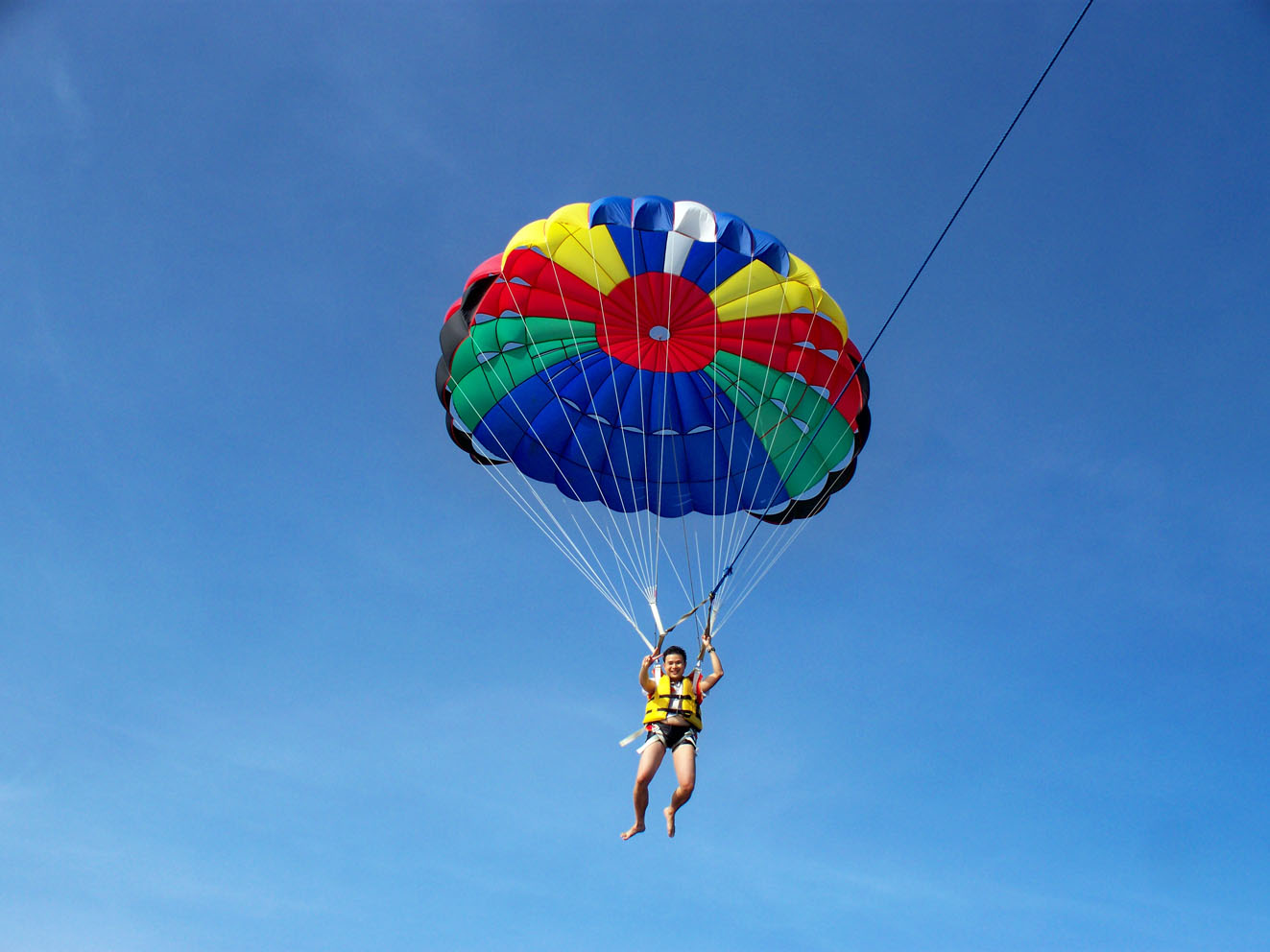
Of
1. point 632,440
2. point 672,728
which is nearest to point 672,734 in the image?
point 672,728

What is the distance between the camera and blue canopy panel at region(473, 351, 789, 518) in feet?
37.6

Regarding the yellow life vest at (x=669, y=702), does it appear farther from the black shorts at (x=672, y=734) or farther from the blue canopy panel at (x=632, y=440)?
the blue canopy panel at (x=632, y=440)

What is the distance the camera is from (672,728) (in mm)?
8406

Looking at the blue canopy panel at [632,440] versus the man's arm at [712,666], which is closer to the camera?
the man's arm at [712,666]

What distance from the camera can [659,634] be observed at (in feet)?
29.0

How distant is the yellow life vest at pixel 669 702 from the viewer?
8.41 m

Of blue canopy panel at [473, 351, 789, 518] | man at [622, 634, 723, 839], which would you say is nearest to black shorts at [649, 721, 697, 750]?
man at [622, 634, 723, 839]

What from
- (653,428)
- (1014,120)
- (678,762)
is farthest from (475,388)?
(1014,120)

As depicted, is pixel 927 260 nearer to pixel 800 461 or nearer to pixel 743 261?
pixel 743 261

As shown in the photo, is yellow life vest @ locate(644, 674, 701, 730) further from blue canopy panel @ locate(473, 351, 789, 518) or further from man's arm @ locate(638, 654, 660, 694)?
blue canopy panel @ locate(473, 351, 789, 518)

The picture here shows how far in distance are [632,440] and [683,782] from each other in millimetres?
4509

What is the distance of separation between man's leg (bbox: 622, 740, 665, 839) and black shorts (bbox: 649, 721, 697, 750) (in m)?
0.05

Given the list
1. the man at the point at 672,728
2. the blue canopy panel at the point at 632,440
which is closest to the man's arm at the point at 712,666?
the man at the point at 672,728

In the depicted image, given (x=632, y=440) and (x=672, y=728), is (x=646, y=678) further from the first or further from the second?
(x=632, y=440)
